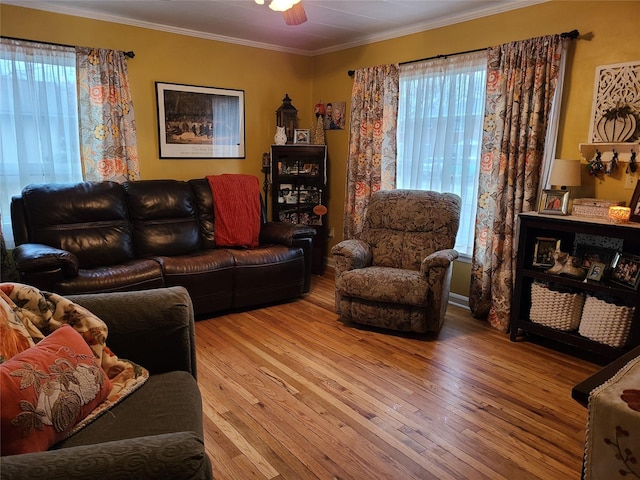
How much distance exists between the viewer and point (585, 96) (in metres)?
2.99

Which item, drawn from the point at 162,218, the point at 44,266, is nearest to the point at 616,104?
the point at 162,218

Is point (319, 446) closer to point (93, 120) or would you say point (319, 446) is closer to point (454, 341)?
point (454, 341)

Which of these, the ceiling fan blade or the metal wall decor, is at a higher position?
the ceiling fan blade

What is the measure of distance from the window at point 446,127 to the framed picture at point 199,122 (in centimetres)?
173

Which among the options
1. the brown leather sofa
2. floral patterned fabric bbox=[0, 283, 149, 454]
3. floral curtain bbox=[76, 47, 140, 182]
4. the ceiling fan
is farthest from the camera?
floral curtain bbox=[76, 47, 140, 182]

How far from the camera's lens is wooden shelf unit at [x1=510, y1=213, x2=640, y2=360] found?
8.50 ft

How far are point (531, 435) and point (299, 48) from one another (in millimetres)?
4362

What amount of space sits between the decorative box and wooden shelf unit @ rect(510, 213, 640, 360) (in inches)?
5.1

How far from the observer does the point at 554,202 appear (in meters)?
2.99

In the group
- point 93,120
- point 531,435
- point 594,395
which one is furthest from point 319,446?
point 93,120

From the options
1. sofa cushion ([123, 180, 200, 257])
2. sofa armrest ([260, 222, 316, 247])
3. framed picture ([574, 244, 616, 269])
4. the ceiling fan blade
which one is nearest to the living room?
framed picture ([574, 244, 616, 269])

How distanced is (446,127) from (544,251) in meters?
1.38

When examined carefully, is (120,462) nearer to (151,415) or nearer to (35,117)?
(151,415)

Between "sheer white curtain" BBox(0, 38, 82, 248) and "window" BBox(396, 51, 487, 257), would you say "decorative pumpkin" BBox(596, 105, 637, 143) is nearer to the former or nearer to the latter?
"window" BBox(396, 51, 487, 257)
